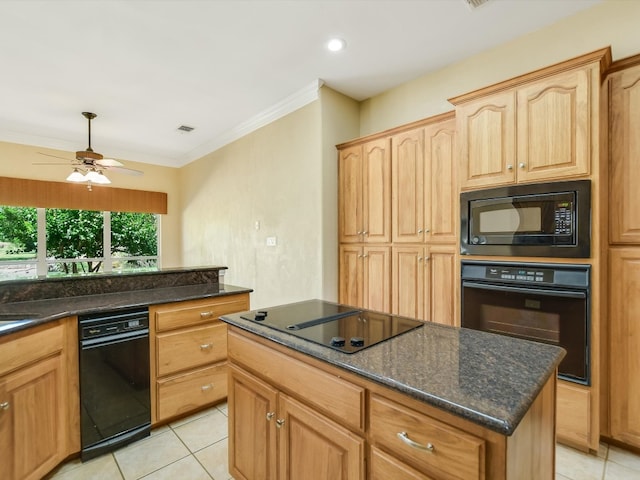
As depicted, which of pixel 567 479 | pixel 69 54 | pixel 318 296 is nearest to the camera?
pixel 567 479

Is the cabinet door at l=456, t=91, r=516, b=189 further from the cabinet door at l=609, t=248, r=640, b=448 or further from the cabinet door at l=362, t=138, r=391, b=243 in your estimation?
the cabinet door at l=609, t=248, r=640, b=448

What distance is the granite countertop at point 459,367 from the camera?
77cm

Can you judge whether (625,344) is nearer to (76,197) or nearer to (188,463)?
(188,463)

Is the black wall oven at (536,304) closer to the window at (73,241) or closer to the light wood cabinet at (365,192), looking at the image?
the light wood cabinet at (365,192)

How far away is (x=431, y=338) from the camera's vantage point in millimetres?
1296

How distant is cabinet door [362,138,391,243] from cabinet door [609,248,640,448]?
5.01 ft

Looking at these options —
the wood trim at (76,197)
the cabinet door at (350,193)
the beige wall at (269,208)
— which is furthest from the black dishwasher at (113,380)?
the wood trim at (76,197)

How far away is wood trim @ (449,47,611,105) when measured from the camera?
176 centimetres

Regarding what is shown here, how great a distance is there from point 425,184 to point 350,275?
3.73ft

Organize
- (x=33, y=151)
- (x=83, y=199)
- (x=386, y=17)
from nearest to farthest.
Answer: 1. (x=386, y=17)
2. (x=33, y=151)
3. (x=83, y=199)

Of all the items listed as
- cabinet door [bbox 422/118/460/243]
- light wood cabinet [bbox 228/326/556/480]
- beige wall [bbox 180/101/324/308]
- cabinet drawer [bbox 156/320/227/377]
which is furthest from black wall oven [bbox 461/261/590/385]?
cabinet drawer [bbox 156/320/227/377]

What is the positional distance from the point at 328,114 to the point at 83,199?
14.2ft

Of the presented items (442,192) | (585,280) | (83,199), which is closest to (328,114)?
(442,192)

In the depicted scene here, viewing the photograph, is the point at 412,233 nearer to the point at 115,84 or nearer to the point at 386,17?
A: the point at 386,17
